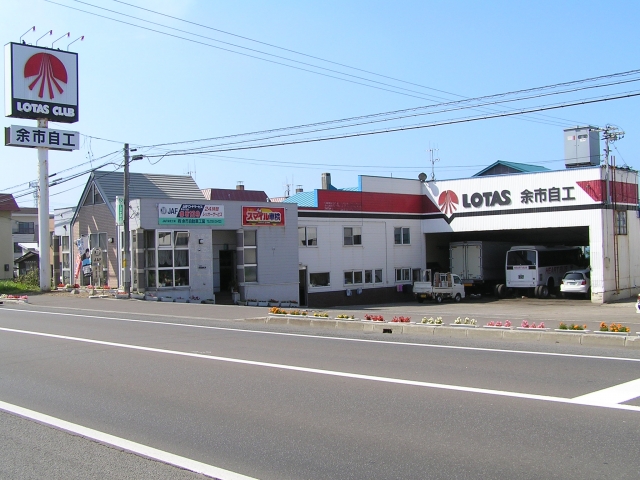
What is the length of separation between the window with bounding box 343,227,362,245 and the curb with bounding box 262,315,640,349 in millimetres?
22935

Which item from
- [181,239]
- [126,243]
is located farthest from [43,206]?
[181,239]

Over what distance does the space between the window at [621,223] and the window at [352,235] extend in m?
15.6

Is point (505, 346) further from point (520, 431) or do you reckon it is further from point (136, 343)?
point (136, 343)

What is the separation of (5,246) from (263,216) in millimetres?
30380

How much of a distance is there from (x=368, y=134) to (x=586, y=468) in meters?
21.2

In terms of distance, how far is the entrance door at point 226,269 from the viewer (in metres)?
37.6

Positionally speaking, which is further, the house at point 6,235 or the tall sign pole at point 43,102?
the house at point 6,235

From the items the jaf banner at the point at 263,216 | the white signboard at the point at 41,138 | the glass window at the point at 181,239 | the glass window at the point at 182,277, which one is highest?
the white signboard at the point at 41,138

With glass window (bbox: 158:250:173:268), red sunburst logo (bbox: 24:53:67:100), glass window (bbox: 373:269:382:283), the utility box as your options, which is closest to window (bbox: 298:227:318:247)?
glass window (bbox: 373:269:382:283)

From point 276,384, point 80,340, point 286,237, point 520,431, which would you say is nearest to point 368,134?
point 286,237

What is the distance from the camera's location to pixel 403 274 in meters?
45.1

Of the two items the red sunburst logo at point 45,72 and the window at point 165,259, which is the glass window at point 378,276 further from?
the red sunburst logo at point 45,72

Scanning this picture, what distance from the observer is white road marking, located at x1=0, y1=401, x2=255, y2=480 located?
5664mm

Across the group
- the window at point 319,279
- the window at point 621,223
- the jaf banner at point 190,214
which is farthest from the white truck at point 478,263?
the jaf banner at point 190,214
